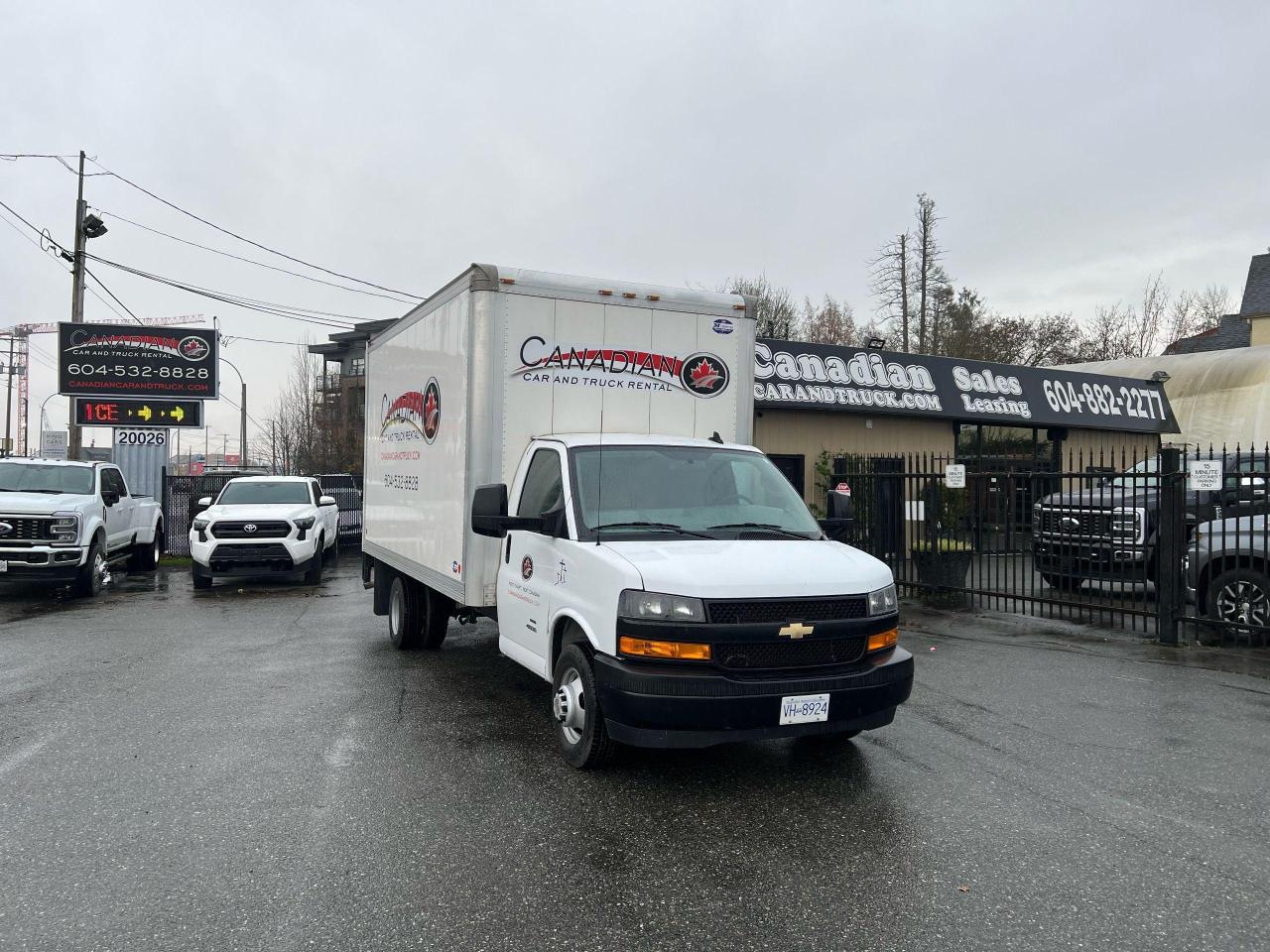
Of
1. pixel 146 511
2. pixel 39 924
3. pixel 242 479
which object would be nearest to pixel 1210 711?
pixel 39 924

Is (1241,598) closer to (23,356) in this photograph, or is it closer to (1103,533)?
(1103,533)

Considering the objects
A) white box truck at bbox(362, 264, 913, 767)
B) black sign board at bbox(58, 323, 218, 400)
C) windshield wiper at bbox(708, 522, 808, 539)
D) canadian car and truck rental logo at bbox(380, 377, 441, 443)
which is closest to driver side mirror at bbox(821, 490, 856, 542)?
white box truck at bbox(362, 264, 913, 767)

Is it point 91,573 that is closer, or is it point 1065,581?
point 1065,581

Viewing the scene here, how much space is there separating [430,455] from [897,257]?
4265cm

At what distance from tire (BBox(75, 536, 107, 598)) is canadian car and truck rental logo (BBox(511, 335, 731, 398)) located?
9975mm

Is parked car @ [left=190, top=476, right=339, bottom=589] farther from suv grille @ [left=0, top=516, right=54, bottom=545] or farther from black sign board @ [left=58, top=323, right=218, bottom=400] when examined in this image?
black sign board @ [left=58, top=323, right=218, bottom=400]

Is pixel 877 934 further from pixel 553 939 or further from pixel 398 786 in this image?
pixel 398 786

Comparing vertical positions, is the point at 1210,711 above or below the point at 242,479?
below

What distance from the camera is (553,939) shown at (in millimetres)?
3455

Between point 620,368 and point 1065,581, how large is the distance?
23.5 ft

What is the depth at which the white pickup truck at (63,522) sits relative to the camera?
13.0 meters

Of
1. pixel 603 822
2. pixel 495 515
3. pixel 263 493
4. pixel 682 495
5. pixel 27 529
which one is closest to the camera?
pixel 603 822

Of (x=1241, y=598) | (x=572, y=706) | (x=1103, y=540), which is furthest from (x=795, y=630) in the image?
(x=1103, y=540)

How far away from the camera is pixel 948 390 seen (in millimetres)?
20625
